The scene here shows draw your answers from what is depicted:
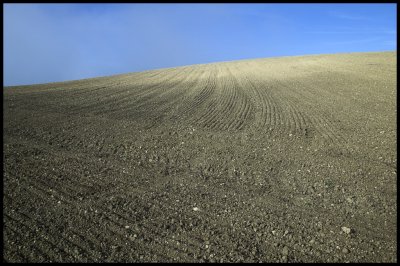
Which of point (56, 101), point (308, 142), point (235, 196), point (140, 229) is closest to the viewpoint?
point (140, 229)

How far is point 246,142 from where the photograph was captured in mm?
8461

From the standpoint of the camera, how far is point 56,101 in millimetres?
14266

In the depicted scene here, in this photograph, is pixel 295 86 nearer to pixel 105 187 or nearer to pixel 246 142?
pixel 246 142

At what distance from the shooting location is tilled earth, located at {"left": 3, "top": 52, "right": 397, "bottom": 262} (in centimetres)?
435

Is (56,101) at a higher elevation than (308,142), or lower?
higher

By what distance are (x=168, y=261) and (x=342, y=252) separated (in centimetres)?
241

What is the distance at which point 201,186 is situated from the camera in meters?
6.09

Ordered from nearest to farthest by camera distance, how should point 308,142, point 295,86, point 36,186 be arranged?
point 36,186
point 308,142
point 295,86

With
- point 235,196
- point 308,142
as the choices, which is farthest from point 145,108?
point 235,196

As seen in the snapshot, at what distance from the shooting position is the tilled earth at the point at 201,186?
14.3 feet

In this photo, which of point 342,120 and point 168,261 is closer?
point 168,261

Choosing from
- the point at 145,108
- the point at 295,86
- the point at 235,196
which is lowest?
the point at 235,196

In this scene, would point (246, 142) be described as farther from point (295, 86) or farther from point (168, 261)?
point (295, 86)

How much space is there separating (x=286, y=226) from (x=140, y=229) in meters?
2.29
